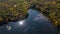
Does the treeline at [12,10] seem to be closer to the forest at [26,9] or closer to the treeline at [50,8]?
the forest at [26,9]

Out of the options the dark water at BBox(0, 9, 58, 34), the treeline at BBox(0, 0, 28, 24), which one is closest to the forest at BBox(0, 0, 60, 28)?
the treeline at BBox(0, 0, 28, 24)

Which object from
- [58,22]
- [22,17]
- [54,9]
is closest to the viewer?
[58,22]

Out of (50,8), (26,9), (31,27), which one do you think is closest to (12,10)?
(26,9)

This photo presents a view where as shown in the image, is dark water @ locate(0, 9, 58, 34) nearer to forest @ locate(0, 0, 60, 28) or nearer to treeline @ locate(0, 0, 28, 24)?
forest @ locate(0, 0, 60, 28)

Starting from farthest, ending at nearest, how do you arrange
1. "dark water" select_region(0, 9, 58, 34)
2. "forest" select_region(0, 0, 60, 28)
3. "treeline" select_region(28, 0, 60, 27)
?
1. "forest" select_region(0, 0, 60, 28)
2. "treeline" select_region(28, 0, 60, 27)
3. "dark water" select_region(0, 9, 58, 34)

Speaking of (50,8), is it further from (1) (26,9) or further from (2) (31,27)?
(2) (31,27)

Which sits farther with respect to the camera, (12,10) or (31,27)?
(12,10)

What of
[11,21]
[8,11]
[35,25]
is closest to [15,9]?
[8,11]

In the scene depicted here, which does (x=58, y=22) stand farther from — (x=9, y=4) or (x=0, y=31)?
(x=9, y=4)

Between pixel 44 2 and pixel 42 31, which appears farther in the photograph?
pixel 44 2
